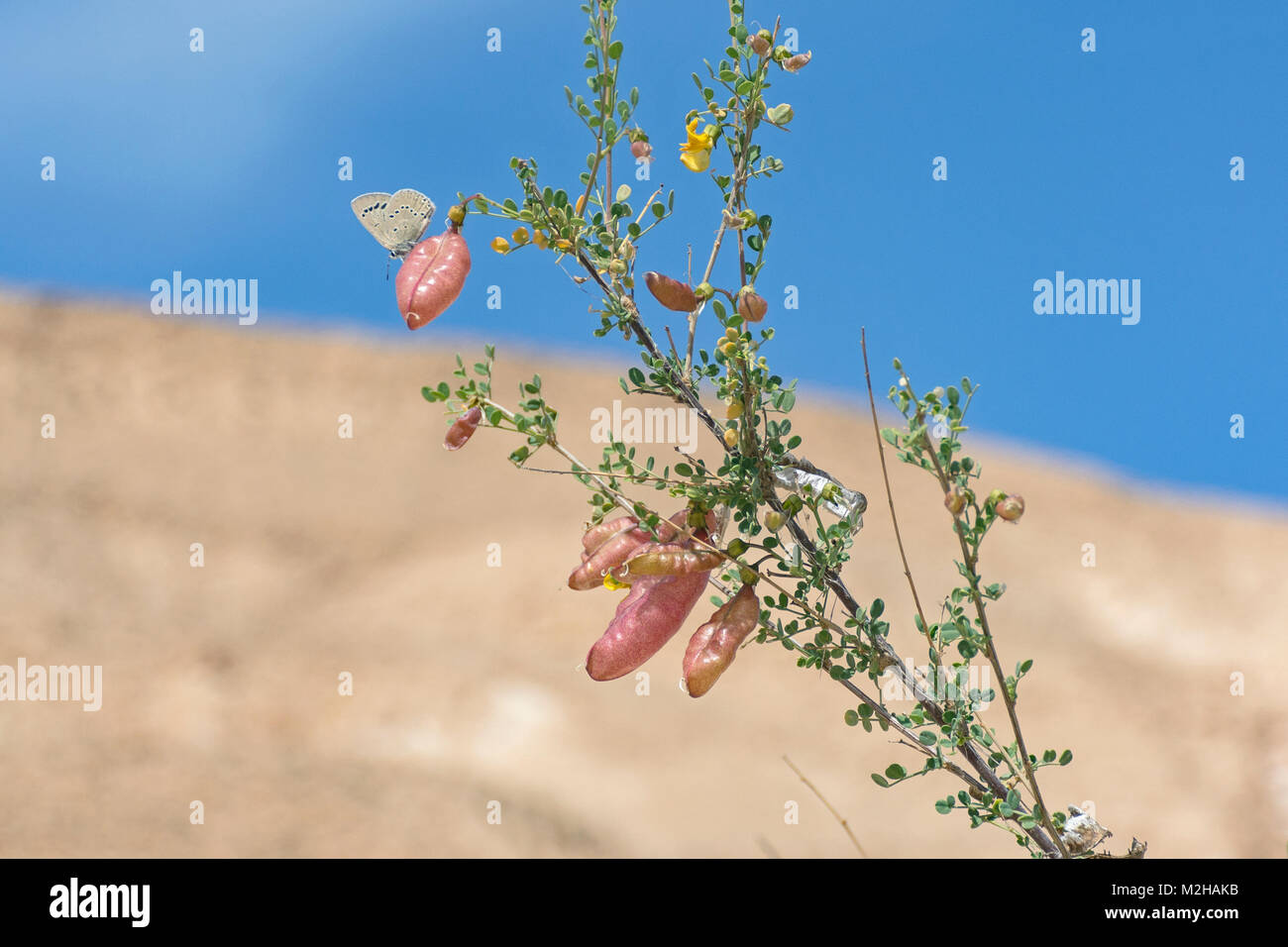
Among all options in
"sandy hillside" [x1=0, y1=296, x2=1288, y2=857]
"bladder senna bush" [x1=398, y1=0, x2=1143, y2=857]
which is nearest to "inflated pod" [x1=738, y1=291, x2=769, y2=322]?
"bladder senna bush" [x1=398, y1=0, x2=1143, y2=857]

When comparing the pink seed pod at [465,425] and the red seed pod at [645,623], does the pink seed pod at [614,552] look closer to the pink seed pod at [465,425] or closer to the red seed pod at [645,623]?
the red seed pod at [645,623]

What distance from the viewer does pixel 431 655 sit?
53.4 ft

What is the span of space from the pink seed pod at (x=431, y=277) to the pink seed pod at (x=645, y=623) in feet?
1.82

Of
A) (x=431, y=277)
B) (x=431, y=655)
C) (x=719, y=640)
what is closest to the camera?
(x=431, y=277)

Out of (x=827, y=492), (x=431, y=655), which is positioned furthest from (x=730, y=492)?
(x=431, y=655)

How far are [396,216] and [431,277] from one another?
145 mm

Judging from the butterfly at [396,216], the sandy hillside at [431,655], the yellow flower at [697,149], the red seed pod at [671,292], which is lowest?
the sandy hillside at [431,655]

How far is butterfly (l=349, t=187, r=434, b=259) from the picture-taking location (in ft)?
6.16

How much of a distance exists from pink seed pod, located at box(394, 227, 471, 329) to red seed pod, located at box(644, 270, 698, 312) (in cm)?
31

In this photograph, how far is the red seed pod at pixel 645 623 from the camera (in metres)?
1.90

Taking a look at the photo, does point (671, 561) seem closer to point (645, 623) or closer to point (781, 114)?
point (645, 623)

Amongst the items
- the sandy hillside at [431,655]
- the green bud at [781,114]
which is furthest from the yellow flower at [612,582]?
the sandy hillside at [431,655]
